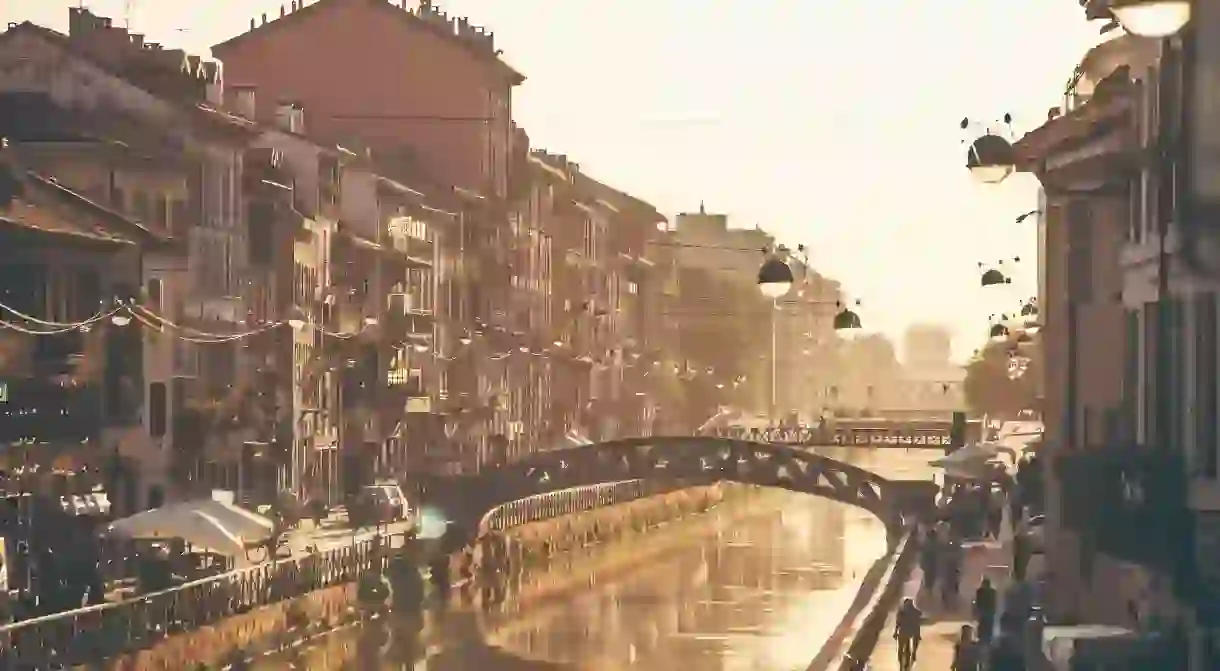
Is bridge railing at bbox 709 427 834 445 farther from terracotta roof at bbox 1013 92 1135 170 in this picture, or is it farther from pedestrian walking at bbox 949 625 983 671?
pedestrian walking at bbox 949 625 983 671

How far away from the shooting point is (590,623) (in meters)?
58.2

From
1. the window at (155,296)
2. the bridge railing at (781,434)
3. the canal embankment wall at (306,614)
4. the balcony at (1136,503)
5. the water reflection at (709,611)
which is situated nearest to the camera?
the balcony at (1136,503)

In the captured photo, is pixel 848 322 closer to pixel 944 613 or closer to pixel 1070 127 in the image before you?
pixel 1070 127

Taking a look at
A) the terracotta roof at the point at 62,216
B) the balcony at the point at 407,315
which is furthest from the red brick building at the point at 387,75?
the terracotta roof at the point at 62,216

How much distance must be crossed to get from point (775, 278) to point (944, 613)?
18381 millimetres

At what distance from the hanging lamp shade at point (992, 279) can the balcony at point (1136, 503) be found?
51.1ft

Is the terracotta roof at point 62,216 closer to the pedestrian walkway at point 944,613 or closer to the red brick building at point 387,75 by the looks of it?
the pedestrian walkway at point 944,613

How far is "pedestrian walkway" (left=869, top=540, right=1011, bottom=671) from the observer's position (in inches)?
1253

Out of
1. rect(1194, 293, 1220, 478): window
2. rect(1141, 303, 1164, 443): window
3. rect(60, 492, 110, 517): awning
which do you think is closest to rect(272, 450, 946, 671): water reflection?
rect(60, 492, 110, 517): awning

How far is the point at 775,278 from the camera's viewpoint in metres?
21.7

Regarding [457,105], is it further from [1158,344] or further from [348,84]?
[1158,344]

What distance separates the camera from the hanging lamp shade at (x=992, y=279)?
1469 inches

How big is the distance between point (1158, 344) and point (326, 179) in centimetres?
4709

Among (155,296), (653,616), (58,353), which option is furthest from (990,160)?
(653,616)
